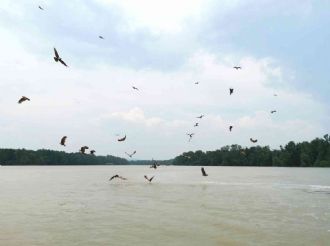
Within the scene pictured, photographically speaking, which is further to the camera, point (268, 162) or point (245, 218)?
point (268, 162)

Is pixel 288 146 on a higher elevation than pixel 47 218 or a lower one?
higher

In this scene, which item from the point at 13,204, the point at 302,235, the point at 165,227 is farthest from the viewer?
the point at 13,204

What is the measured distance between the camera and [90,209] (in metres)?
30.2

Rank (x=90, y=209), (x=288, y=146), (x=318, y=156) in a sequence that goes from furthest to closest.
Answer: (x=288, y=146) → (x=318, y=156) → (x=90, y=209)

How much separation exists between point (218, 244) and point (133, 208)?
41.3 feet

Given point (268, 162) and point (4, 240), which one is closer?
point (4, 240)

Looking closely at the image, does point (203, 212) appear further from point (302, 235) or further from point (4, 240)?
point (4, 240)

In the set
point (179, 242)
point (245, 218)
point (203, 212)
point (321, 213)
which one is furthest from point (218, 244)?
point (321, 213)

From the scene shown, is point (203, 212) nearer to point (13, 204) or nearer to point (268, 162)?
point (13, 204)

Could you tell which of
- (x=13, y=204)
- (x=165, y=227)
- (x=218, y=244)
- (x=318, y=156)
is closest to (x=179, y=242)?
(x=218, y=244)

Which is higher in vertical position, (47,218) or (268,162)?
(268,162)

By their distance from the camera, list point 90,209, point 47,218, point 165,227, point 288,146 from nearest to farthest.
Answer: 1. point 165,227
2. point 47,218
3. point 90,209
4. point 288,146

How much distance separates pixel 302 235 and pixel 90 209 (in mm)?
14080

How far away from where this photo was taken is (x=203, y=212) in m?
28.8
